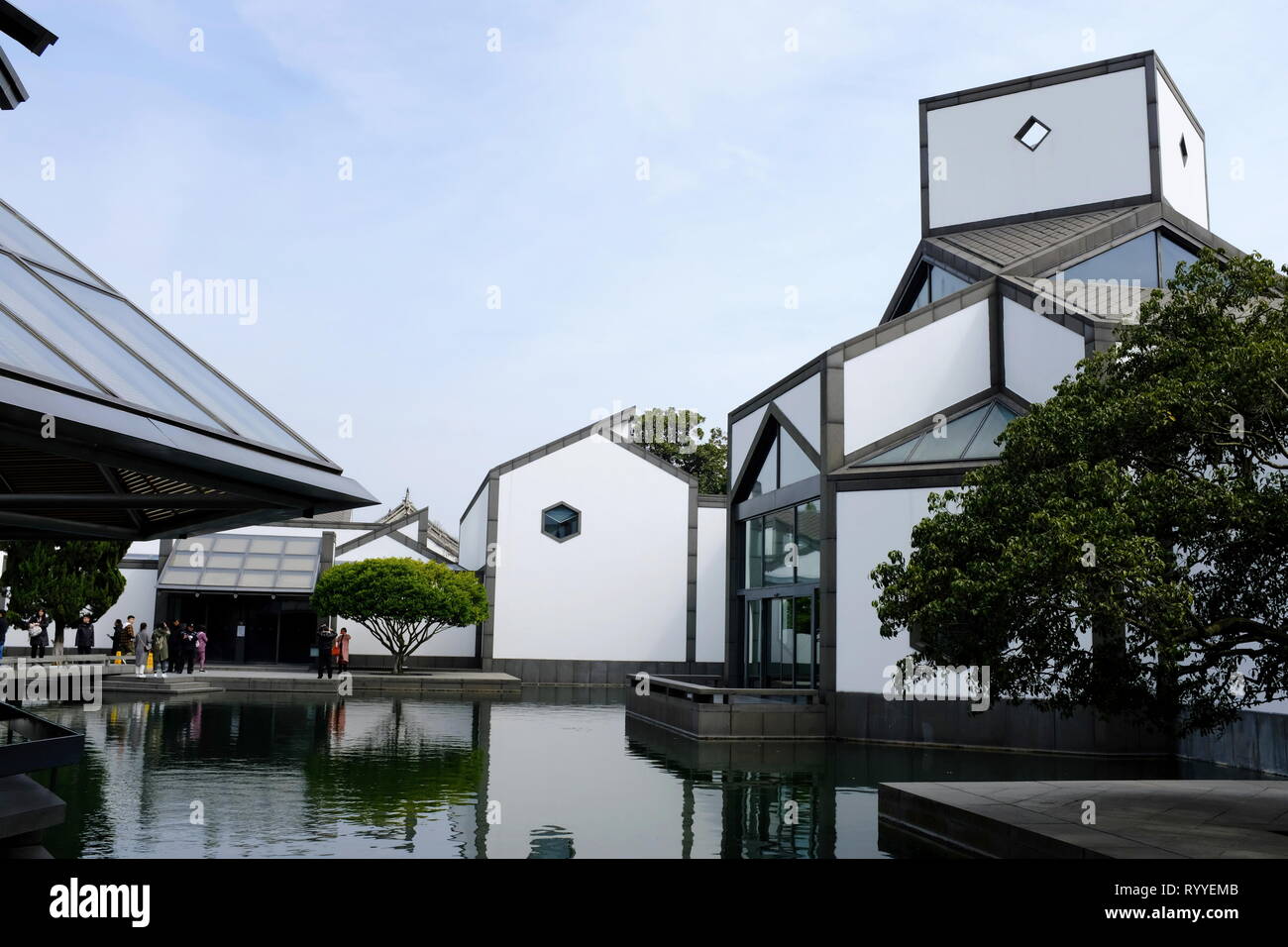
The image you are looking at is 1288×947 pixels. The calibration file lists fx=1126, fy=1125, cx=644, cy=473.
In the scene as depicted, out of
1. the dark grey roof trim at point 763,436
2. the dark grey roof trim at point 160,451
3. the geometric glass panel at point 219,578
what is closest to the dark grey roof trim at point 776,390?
the dark grey roof trim at point 763,436

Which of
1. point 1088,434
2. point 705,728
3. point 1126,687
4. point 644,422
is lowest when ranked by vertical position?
point 705,728

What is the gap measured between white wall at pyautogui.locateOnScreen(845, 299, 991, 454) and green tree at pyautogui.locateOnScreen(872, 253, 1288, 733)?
998 centimetres

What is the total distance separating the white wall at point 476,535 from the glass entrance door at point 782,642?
55.4 ft

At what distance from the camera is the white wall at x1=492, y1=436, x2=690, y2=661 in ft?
130

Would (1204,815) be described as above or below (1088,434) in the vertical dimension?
below

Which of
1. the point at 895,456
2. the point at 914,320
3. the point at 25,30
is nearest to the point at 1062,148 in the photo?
the point at 914,320

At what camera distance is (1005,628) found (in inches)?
404

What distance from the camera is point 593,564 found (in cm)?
4003

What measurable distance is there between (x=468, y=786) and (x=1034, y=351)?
45.2 feet

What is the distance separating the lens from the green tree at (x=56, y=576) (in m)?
33.9

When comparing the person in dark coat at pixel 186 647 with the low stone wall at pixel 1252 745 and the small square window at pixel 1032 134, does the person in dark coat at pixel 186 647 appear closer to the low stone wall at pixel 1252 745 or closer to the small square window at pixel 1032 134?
the low stone wall at pixel 1252 745
